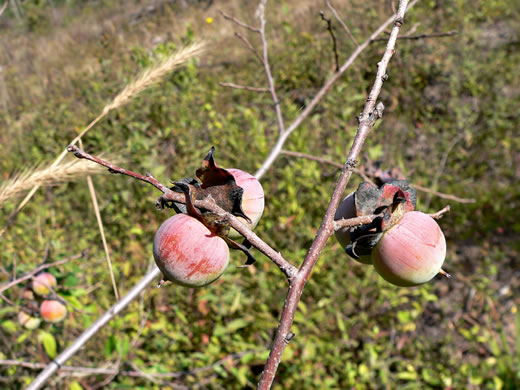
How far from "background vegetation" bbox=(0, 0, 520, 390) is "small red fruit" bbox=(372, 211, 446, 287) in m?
0.64

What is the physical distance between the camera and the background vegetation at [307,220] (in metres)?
2.37

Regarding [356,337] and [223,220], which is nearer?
[223,220]

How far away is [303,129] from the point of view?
9.84ft

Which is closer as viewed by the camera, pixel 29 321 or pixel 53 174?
pixel 53 174

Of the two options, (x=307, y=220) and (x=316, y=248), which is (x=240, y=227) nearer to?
(x=316, y=248)

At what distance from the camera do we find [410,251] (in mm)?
701

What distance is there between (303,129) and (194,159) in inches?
40.6

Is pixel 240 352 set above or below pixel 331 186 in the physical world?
below

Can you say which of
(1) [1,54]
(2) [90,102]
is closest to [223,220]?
(2) [90,102]

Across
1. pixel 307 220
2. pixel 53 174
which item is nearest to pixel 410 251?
pixel 53 174

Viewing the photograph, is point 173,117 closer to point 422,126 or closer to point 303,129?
point 303,129

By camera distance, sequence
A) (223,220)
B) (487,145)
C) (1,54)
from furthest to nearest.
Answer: (1,54) → (487,145) → (223,220)

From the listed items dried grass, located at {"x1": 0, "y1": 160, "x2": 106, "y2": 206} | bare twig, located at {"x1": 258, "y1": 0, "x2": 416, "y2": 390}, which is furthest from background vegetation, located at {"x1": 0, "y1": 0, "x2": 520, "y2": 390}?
bare twig, located at {"x1": 258, "y1": 0, "x2": 416, "y2": 390}

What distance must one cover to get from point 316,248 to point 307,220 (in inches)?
88.7
